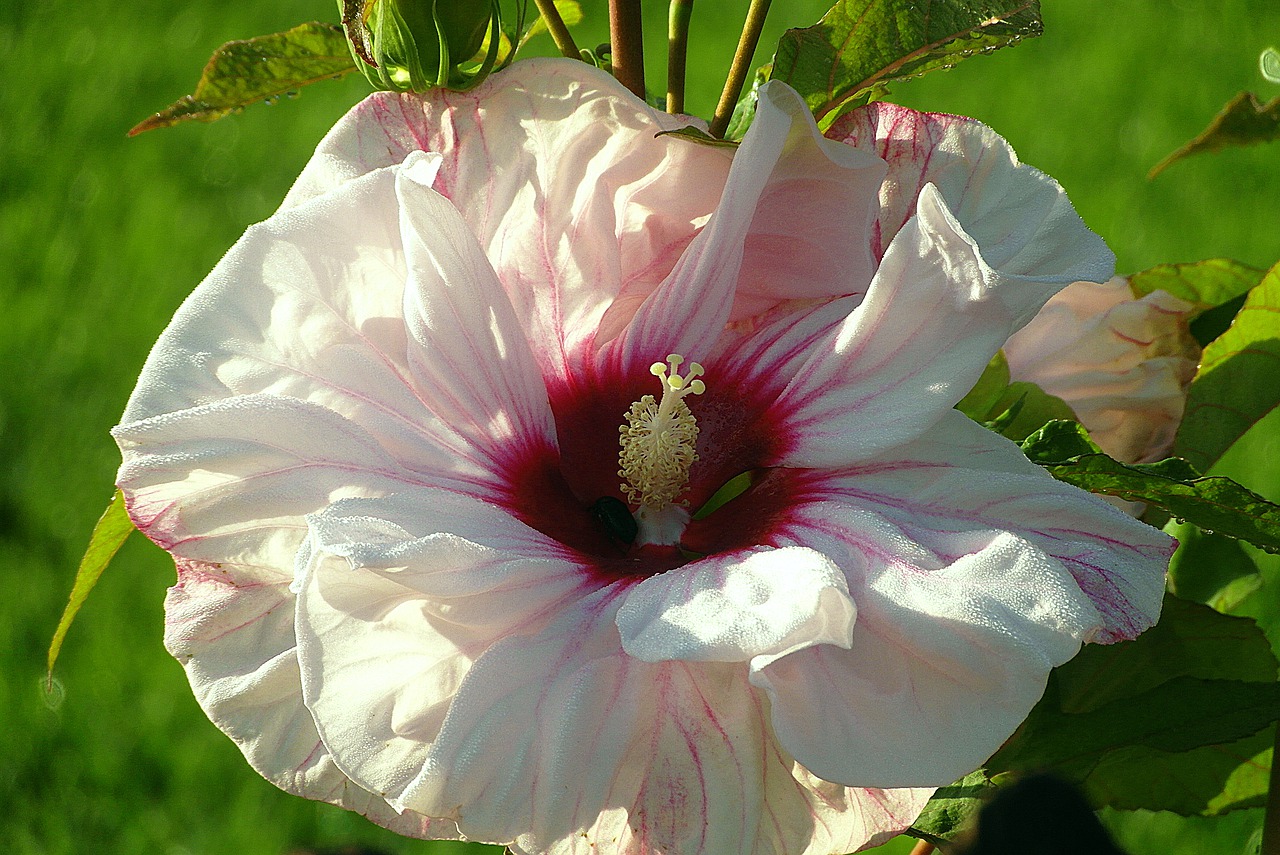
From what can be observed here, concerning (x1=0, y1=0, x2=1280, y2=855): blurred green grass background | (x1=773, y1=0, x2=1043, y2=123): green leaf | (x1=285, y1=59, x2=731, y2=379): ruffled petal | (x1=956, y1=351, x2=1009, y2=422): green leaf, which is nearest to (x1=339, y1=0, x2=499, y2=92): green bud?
(x1=285, y1=59, x2=731, y2=379): ruffled petal

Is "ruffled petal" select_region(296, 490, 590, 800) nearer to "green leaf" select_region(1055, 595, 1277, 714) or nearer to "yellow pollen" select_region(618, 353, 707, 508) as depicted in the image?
"yellow pollen" select_region(618, 353, 707, 508)

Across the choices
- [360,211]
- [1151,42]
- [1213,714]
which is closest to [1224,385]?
[1213,714]

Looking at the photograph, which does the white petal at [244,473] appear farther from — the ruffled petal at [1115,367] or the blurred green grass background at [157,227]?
the blurred green grass background at [157,227]

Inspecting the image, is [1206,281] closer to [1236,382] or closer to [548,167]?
[1236,382]

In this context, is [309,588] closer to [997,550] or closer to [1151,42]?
[997,550]

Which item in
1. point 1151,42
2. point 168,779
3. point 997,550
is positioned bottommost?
point 168,779

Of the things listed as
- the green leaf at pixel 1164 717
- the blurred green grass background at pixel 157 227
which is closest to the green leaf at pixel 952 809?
the green leaf at pixel 1164 717
